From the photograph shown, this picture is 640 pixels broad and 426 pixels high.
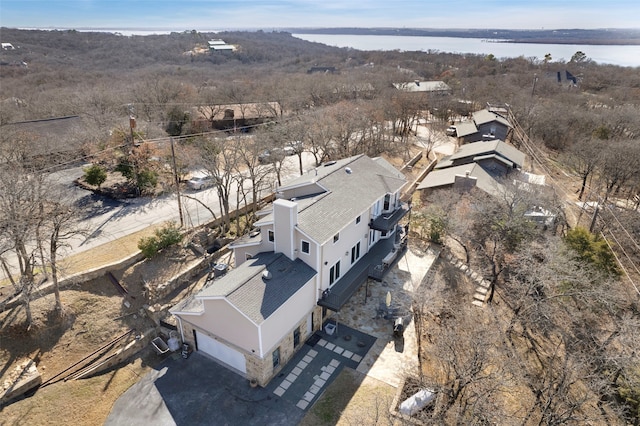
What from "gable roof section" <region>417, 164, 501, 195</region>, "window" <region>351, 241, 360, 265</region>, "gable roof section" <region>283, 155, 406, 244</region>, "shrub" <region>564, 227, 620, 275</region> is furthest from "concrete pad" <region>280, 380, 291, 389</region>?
"gable roof section" <region>417, 164, 501, 195</region>

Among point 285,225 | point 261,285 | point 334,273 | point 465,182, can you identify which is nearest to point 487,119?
point 465,182

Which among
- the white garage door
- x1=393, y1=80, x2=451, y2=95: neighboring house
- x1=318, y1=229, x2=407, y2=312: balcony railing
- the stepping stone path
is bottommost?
the stepping stone path

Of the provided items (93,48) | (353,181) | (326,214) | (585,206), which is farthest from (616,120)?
(93,48)

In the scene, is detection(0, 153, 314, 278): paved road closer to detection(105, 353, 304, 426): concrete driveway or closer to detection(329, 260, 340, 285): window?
detection(105, 353, 304, 426): concrete driveway

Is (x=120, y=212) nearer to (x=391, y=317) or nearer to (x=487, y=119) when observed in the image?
(x=391, y=317)

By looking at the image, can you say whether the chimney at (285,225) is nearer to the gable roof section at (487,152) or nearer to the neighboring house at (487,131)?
the gable roof section at (487,152)

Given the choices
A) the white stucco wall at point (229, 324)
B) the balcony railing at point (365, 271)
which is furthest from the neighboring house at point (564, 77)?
the white stucco wall at point (229, 324)

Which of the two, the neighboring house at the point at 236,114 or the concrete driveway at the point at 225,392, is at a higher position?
the neighboring house at the point at 236,114
